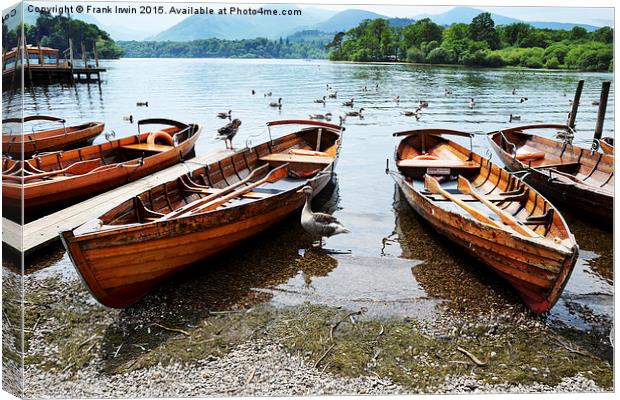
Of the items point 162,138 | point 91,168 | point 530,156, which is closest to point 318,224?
point 91,168

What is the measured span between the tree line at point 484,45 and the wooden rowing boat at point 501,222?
162cm

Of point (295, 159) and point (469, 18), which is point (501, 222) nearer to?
point (469, 18)

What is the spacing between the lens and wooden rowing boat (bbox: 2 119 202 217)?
25.1 feet

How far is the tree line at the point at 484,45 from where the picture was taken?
491 cm

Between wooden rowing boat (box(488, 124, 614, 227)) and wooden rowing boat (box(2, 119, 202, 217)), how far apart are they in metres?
6.52

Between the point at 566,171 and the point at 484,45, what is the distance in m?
3.87

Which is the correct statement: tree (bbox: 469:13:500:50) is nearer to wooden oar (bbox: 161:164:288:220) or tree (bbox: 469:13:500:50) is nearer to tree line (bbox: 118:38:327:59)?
tree line (bbox: 118:38:327:59)

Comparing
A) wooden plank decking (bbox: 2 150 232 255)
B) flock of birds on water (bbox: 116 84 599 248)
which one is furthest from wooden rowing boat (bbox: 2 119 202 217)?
flock of birds on water (bbox: 116 84 599 248)

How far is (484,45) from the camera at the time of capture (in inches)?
259

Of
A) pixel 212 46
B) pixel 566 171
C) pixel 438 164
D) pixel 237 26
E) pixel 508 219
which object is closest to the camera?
pixel 237 26

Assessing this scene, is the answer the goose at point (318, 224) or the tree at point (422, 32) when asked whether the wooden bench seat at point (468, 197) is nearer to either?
the goose at point (318, 224)

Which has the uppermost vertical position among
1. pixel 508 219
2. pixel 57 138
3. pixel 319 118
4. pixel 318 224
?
pixel 508 219

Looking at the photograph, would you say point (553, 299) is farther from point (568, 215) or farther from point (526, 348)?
point (568, 215)

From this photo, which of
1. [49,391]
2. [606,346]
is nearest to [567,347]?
[606,346]
